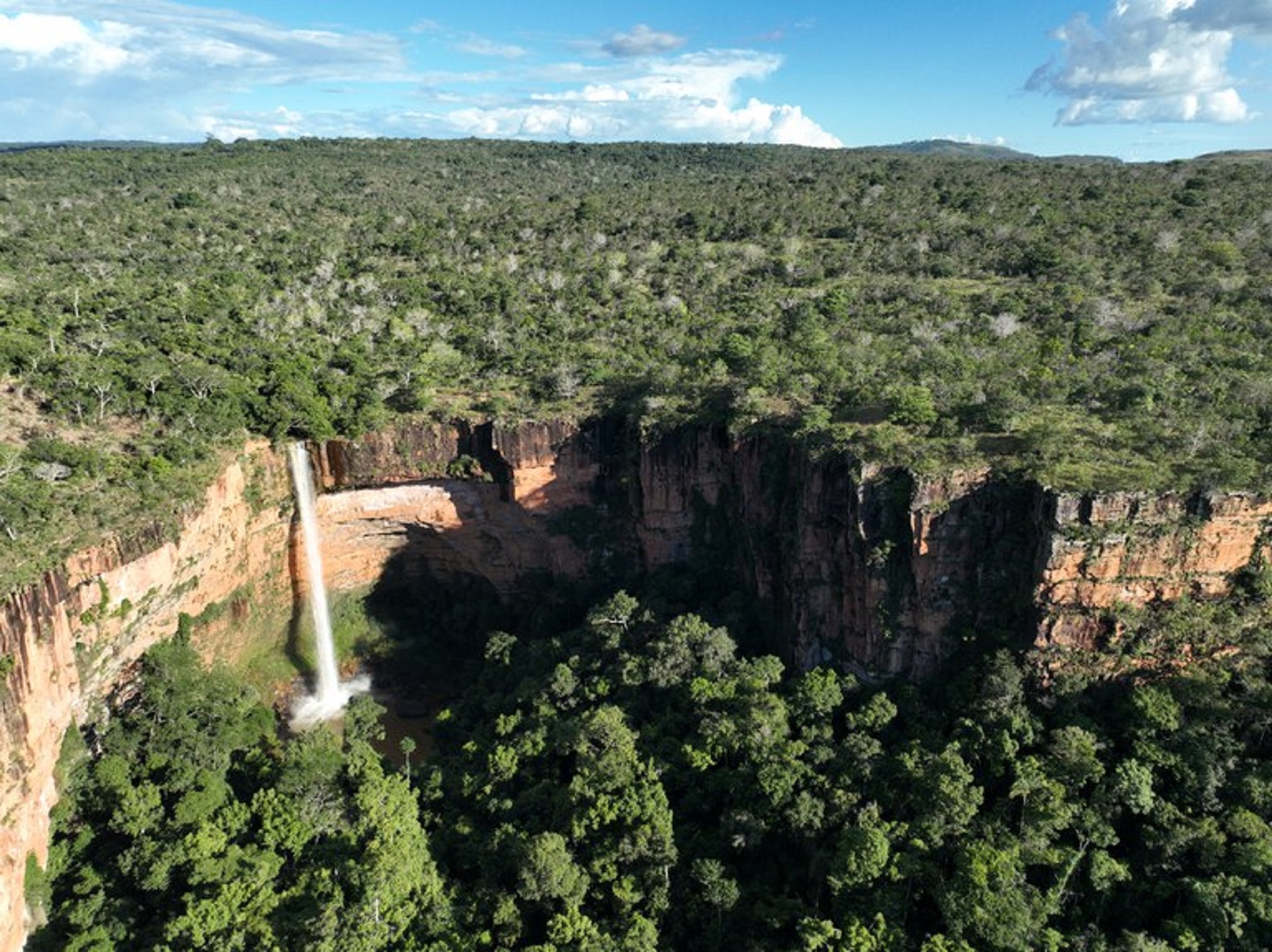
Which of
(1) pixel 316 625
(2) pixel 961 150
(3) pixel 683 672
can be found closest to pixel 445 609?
(1) pixel 316 625

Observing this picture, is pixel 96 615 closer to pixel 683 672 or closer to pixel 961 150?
pixel 683 672

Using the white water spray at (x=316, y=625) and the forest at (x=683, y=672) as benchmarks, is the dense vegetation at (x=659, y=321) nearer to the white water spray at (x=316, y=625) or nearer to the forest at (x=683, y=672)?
the forest at (x=683, y=672)

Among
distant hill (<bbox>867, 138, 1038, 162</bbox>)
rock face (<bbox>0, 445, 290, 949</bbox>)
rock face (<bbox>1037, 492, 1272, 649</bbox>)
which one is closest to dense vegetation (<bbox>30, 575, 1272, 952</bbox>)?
rock face (<bbox>1037, 492, 1272, 649</bbox>)

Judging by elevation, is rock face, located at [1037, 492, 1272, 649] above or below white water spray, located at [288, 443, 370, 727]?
above

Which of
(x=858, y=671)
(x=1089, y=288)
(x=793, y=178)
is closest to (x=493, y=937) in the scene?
(x=858, y=671)

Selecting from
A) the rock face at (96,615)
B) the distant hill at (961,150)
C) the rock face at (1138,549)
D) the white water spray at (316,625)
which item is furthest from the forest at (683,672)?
the distant hill at (961,150)

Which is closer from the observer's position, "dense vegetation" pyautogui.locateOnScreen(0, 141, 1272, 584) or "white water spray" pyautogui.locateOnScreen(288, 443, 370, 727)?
"dense vegetation" pyautogui.locateOnScreen(0, 141, 1272, 584)

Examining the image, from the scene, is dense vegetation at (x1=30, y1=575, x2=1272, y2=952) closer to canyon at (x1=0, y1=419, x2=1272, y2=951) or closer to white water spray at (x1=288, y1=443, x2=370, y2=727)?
canyon at (x1=0, y1=419, x2=1272, y2=951)

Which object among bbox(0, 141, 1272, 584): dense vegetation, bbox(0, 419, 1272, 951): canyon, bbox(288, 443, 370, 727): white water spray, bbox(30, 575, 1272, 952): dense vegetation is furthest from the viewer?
bbox(288, 443, 370, 727): white water spray
